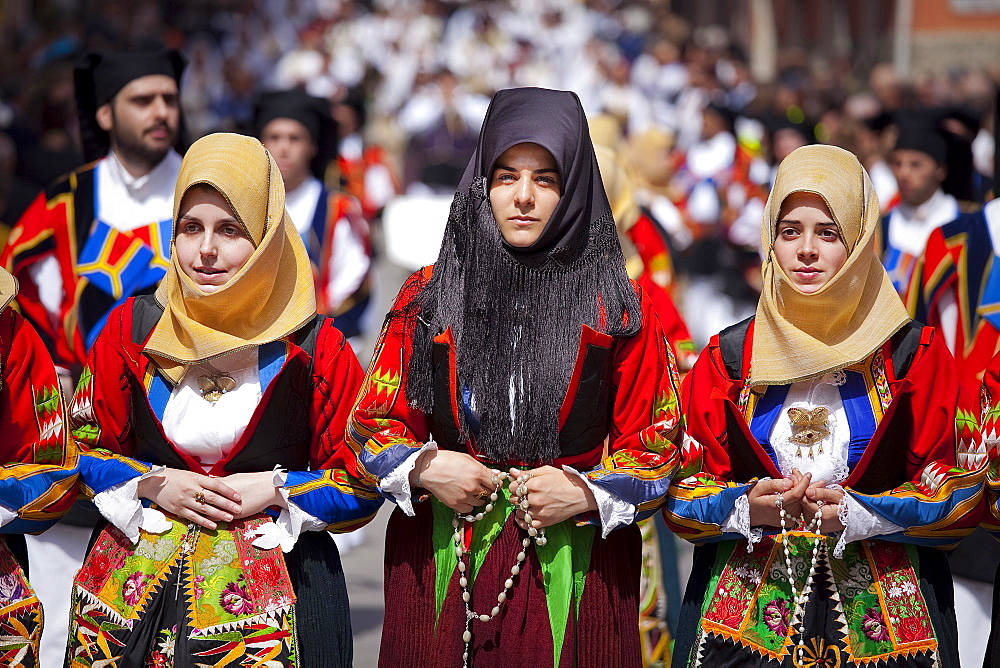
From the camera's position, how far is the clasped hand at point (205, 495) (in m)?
3.50

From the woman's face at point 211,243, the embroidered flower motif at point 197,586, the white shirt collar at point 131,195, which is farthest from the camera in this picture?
the white shirt collar at point 131,195

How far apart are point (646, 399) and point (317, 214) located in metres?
3.15

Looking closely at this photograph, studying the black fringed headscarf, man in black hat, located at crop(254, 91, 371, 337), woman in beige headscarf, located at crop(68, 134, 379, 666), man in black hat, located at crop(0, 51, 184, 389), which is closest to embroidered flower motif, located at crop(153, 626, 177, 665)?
woman in beige headscarf, located at crop(68, 134, 379, 666)

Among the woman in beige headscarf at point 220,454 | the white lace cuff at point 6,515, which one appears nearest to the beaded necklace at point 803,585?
the woman in beige headscarf at point 220,454

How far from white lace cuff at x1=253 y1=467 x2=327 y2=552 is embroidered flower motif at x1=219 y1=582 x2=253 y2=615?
0.38 feet

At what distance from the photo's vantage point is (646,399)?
3.51 metres

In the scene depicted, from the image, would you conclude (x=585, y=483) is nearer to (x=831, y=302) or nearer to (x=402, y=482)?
(x=402, y=482)

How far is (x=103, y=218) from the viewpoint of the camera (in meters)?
5.31

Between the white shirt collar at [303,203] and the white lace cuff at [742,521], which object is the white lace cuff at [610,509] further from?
the white shirt collar at [303,203]

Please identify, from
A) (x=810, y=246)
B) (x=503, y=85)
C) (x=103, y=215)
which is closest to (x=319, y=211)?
(x=103, y=215)

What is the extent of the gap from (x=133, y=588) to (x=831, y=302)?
1.83 m

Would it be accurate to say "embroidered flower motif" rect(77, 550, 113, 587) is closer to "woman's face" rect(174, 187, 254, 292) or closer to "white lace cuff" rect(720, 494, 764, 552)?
"woman's face" rect(174, 187, 254, 292)

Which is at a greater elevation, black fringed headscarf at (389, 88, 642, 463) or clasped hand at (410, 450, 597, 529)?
black fringed headscarf at (389, 88, 642, 463)

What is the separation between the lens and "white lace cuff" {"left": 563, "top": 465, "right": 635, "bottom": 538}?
11.2 ft
